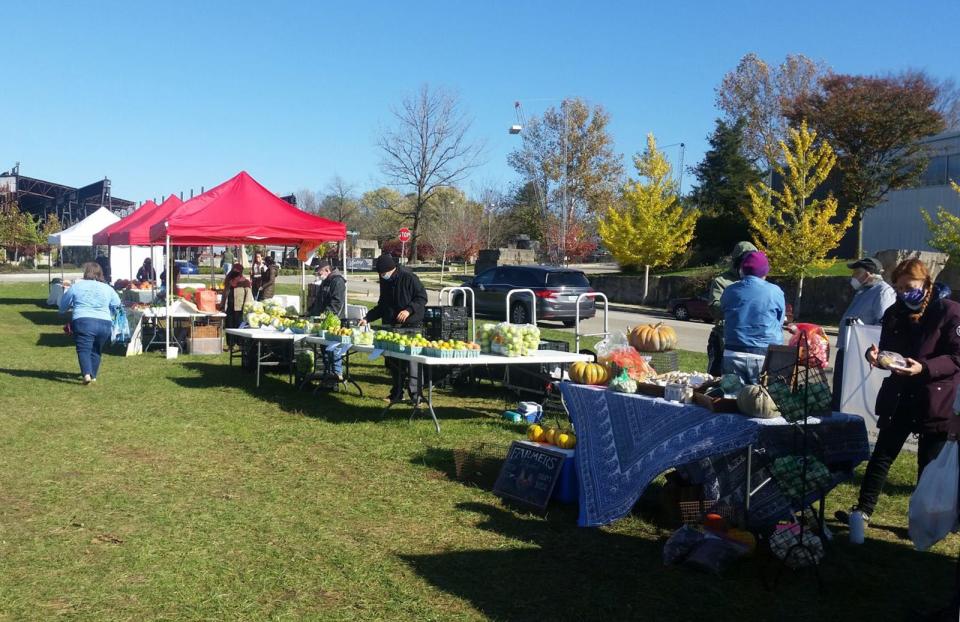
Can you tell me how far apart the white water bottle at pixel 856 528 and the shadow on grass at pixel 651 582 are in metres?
0.08

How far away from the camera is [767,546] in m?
4.74

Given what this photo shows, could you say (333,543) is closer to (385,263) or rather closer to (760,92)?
(385,263)

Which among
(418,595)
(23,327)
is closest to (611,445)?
(418,595)

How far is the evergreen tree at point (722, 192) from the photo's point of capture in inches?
1550

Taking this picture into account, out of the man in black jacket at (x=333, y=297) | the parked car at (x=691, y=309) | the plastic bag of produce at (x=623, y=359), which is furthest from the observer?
the parked car at (x=691, y=309)

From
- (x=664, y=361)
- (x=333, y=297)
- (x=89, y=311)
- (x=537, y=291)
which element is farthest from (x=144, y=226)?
(x=664, y=361)

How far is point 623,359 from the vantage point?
5.98 m

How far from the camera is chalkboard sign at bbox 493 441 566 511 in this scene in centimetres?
590

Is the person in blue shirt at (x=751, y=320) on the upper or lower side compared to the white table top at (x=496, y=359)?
upper

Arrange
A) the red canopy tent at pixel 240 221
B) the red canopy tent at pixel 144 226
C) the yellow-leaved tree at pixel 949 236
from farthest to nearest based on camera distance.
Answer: the yellow-leaved tree at pixel 949 236
the red canopy tent at pixel 144 226
the red canopy tent at pixel 240 221

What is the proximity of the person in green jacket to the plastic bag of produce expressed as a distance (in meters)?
1.13

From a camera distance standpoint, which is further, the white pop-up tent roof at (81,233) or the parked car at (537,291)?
the white pop-up tent roof at (81,233)

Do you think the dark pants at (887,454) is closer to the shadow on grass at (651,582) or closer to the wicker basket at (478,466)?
the shadow on grass at (651,582)

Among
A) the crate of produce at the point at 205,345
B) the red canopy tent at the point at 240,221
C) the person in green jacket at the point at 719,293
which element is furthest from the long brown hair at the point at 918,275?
the crate of produce at the point at 205,345
